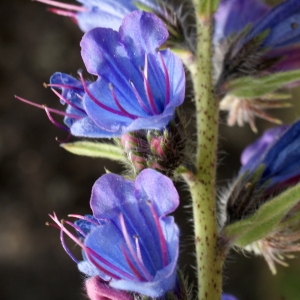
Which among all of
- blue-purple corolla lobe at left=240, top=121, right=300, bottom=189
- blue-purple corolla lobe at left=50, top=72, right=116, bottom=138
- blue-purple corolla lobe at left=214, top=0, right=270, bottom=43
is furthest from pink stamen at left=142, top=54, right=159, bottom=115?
blue-purple corolla lobe at left=214, top=0, right=270, bottom=43

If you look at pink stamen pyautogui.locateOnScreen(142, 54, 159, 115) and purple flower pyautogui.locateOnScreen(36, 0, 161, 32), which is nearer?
pink stamen pyautogui.locateOnScreen(142, 54, 159, 115)

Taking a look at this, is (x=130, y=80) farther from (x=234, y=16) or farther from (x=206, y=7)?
(x=234, y=16)

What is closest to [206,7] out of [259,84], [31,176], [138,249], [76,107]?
[259,84]

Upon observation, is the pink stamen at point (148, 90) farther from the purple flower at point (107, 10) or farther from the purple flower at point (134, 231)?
the purple flower at point (107, 10)

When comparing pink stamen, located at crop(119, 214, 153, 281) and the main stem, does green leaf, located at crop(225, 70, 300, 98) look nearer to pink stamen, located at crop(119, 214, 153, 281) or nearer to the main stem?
the main stem

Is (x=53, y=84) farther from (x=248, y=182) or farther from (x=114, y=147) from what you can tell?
(x=248, y=182)

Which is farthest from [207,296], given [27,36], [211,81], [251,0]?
[27,36]
